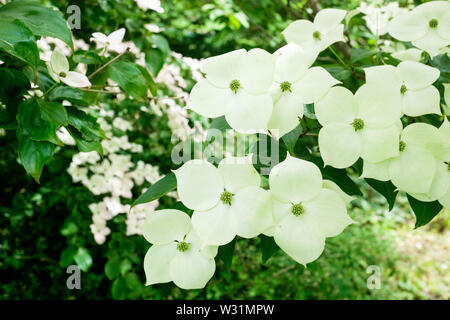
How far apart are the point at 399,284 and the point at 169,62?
6.89ft

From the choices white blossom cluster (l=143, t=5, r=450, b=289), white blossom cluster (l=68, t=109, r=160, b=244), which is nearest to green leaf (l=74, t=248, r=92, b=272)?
white blossom cluster (l=68, t=109, r=160, b=244)

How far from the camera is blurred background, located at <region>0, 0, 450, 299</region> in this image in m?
1.54

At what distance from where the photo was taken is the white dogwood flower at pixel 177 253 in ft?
1.42

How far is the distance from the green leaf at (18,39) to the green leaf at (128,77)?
28cm

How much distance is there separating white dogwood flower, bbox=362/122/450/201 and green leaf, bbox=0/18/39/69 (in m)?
0.43

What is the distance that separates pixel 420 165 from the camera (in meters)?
0.44

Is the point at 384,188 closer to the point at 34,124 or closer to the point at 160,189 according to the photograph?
the point at 160,189

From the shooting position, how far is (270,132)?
48 centimetres

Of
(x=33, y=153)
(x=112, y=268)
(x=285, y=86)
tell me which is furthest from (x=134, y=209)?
(x=285, y=86)

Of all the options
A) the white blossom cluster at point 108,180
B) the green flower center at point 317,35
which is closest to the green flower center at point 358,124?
the green flower center at point 317,35

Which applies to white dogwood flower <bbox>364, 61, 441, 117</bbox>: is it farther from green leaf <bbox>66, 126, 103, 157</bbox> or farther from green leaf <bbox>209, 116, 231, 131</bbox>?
green leaf <bbox>66, 126, 103, 157</bbox>

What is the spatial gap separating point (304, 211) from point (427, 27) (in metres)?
0.36

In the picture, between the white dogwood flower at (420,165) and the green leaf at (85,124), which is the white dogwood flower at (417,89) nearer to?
the white dogwood flower at (420,165)
